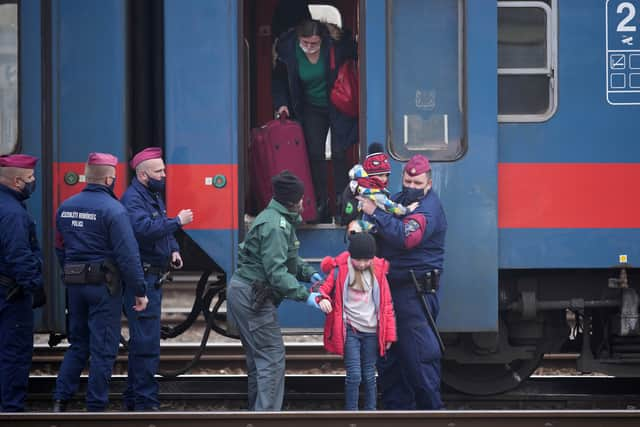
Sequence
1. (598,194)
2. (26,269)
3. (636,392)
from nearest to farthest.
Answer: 1. (26,269)
2. (598,194)
3. (636,392)

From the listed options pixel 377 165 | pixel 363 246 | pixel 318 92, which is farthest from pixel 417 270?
pixel 318 92

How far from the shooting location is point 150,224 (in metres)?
7.02

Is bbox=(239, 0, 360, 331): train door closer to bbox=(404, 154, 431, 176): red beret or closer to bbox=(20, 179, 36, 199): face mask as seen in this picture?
bbox=(404, 154, 431, 176): red beret

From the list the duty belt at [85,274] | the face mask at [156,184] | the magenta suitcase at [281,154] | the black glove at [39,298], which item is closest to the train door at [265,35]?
the magenta suitcase at [281,154]

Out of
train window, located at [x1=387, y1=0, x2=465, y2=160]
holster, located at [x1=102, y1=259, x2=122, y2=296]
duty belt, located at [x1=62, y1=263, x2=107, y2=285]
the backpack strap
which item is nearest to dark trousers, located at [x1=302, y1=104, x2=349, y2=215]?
the backpack strap

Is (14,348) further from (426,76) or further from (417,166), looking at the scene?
(426,76)

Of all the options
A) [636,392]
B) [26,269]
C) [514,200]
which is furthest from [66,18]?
[636,392]

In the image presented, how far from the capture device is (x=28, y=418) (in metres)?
6.09

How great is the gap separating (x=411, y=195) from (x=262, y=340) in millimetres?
1480

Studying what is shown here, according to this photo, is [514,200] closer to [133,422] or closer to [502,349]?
[502,349]

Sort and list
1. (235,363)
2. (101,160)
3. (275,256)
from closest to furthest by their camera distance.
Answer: (275,256)
(101,160)
(235,363)

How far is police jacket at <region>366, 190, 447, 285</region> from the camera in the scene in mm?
6703

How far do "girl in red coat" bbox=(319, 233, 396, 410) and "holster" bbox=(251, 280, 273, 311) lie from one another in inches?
14.4

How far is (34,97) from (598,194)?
14.3 feet
